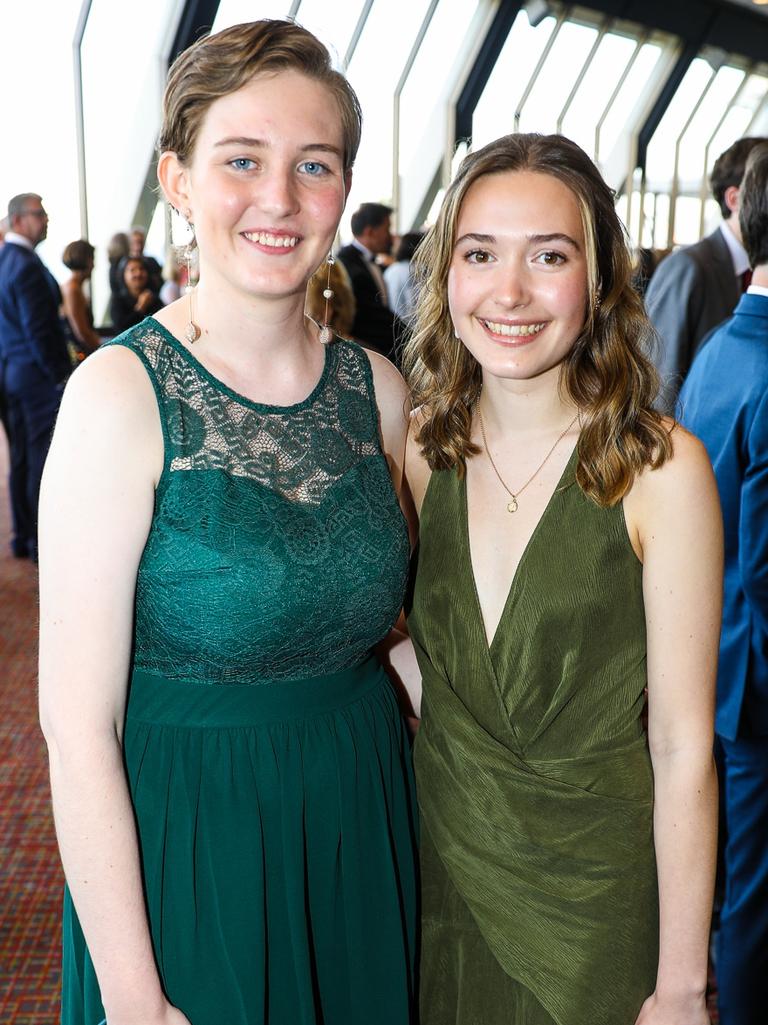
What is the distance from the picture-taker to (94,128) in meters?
8.83

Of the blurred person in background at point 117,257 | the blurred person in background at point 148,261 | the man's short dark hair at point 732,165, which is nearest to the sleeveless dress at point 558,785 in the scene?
the man's short dark hair at point 732,165

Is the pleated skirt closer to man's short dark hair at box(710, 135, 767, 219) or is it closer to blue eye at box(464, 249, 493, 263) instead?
blue eye at box(464, 249, 493, 263)

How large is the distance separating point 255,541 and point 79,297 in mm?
5900

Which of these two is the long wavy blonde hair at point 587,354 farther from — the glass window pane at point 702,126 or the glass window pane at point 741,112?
the glass window pane at point 741,112

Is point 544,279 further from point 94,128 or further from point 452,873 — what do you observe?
point 94,128

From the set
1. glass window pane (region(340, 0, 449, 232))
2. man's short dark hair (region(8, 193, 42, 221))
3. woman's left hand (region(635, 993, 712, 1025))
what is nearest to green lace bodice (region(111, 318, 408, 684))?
woman's left hand (region(635, 993, 712, 1025))

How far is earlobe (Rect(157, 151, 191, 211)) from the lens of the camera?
1404 millimetres

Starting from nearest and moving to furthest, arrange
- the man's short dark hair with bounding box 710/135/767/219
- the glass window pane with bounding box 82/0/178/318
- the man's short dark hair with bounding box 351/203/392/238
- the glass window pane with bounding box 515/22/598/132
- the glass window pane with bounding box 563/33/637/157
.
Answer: the man's short dark hair with bounding box 710/135/767/219, the man's short dark hair with bounding box 351/203/392/238, the glass window pane with bounding box 82/0/178/318, the glass window pane with bounding box 515/22/598/132, the glass window pane with bounding box 563/33/637/157

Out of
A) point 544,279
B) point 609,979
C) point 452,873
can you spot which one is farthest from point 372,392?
point 609,979

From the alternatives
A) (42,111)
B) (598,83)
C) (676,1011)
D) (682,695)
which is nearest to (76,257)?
(42,111)

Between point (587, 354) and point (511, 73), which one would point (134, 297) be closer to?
point (587, 354)

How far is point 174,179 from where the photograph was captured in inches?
55.9

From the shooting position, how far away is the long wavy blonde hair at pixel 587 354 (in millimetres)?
1424

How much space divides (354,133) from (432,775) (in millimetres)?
907
